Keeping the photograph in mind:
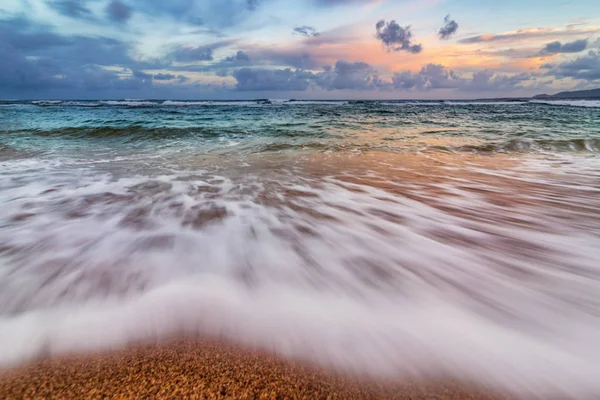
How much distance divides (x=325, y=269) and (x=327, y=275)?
81mm

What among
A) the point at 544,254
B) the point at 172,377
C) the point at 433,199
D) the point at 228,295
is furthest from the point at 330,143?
the point at 172,377

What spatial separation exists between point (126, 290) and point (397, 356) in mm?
1453

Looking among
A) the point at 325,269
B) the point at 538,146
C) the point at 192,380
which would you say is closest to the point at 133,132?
the point at 325,269

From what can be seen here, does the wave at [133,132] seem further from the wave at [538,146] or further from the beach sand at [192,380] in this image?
the beach sand at [192,380]

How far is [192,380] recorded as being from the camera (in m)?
1.11

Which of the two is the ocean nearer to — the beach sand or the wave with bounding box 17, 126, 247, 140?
the beach sand

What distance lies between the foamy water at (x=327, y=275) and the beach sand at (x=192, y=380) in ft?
0.25

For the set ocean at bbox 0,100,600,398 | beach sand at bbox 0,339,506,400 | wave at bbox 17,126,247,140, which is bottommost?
wave at bbox 17,126,247,140

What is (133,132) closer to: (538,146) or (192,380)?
(192,380)

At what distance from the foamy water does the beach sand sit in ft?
0.25

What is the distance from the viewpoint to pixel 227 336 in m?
1.38

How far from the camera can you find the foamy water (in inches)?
52.1

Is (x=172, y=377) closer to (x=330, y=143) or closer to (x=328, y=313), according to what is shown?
(x=328, y=313)

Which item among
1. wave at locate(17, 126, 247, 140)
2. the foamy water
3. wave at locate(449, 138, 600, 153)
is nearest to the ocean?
the foamy water
